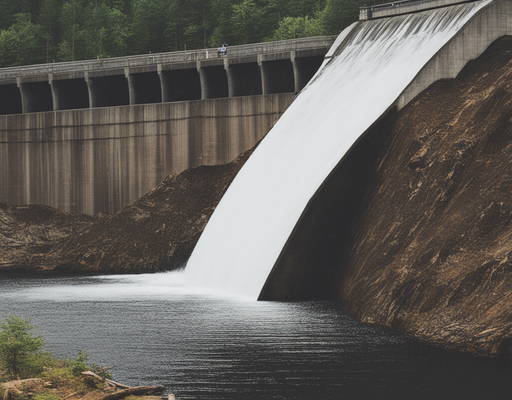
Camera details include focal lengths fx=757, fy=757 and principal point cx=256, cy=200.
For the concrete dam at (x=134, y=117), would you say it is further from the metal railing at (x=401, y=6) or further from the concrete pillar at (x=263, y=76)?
the metal railing at (x=401, y=6)

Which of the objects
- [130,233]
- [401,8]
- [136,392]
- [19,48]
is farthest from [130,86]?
[136,392]

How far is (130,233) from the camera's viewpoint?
1742 inches

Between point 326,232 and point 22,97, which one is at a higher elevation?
point 22,97

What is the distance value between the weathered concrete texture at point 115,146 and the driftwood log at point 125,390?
31943mm

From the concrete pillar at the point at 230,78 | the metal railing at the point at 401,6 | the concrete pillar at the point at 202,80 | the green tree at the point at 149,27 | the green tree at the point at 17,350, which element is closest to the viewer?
the green tree at the point at 17,350

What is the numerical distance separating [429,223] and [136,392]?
1150 cm

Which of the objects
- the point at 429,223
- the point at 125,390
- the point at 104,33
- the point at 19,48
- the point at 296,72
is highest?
the point at 104,33

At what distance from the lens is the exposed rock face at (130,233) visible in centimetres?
4251

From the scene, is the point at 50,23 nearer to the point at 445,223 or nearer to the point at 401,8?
the point at 401,8

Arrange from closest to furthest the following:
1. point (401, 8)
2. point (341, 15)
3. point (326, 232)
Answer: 1. point (326, 232)
2. point (401, 8)
3. point (341, 15)

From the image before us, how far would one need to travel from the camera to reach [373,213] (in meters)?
25.2

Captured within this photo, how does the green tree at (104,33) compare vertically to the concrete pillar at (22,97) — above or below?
above

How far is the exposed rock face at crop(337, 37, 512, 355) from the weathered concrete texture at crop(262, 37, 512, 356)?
0.12ft

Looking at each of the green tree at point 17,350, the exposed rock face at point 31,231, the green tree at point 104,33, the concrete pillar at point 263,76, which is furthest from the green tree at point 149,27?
the green tree at point 17,350
